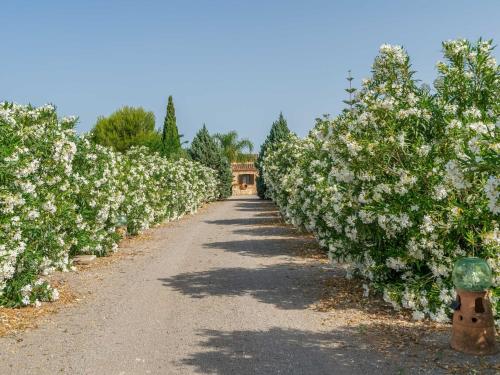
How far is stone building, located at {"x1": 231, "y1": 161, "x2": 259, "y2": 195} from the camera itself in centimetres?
7362

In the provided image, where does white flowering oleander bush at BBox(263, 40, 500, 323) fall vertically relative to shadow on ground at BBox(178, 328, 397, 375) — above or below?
above

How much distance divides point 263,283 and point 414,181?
433 cm

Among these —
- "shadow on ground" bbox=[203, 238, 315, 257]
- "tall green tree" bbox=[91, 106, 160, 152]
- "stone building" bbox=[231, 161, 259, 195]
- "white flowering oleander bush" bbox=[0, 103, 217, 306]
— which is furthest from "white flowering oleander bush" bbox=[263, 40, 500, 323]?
"stone building" bbox=[231, 161, 259, 195]

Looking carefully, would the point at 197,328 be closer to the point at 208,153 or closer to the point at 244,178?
the point at 208,153

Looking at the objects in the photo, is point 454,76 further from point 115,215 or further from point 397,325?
point 115,215

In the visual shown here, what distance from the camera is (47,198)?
10039 millimetres

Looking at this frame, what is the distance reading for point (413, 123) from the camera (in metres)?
8.78

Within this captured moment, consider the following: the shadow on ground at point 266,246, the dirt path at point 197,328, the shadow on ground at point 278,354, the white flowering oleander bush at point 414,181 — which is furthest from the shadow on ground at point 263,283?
the shadow on ground at point 266,246

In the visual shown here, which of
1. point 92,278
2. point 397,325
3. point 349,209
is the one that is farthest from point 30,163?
point 397,325

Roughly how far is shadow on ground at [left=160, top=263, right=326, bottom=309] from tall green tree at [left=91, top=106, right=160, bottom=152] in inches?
1932

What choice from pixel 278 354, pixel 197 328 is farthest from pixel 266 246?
pixel 278 354

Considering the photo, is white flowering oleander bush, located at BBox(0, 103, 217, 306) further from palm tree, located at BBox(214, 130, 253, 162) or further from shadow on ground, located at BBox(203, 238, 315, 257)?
palm tree, located at BBox(214, 130, 253, 162)

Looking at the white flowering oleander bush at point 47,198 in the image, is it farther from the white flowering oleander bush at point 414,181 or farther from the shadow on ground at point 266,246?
the white flowering oleander bush at point 414,181

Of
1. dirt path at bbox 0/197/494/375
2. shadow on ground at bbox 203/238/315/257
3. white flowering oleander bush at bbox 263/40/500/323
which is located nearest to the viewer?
dirt path at bbox 0/197/494/375
